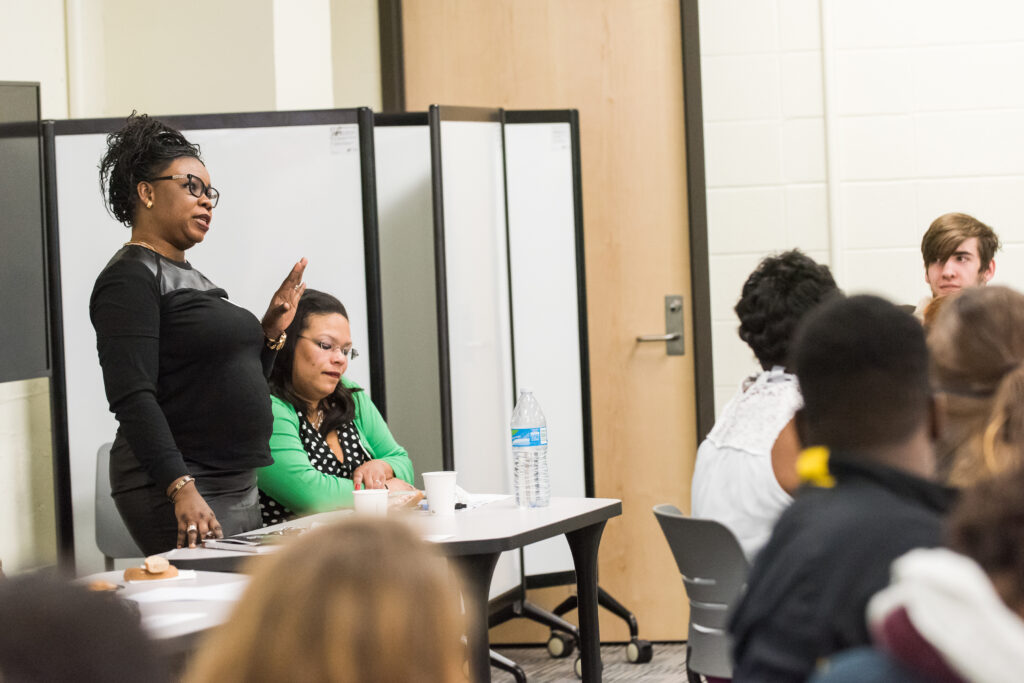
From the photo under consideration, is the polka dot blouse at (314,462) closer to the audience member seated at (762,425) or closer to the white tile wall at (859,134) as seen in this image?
the audience member seated at (762,425)

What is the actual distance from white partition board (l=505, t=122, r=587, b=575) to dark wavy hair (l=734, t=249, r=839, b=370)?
1.62 meters

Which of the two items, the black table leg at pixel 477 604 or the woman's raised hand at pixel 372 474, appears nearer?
the black table leg at pixel 477 604

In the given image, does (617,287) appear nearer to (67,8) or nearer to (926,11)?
(926,11)

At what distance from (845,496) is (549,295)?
110 inches

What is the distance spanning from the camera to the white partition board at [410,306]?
3.69m

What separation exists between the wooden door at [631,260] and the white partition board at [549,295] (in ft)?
0.86

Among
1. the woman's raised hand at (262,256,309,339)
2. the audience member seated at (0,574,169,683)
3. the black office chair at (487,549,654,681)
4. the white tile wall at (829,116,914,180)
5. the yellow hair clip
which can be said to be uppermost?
the white tile wall at (829,116,914,180)

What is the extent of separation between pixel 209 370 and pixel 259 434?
18 cm

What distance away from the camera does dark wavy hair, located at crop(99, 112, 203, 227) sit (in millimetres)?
2467

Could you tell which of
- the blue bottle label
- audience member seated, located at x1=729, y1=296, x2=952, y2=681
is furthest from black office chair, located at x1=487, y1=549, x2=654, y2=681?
audience member seated, located at x1=729, y1=296, x2=952, y2=681

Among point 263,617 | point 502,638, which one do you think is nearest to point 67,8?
point 502,638

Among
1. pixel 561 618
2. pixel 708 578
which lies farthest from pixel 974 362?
pixel 561 618

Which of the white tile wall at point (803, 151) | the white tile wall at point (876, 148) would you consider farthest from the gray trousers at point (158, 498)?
the white tile wall at point (876, 148)

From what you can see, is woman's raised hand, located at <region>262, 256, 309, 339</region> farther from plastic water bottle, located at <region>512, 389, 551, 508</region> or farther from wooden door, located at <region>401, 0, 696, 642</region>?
wooden door, located at <region>401, 0, 696, 642</region>
